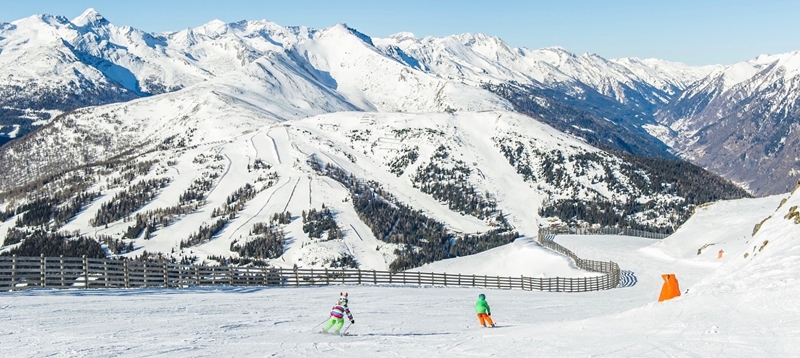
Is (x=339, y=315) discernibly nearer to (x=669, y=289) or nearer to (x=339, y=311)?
(x=339, y=311)

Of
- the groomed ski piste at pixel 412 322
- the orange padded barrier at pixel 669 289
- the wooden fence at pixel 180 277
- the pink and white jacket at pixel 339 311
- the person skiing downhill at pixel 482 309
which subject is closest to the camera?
the groomed ski piste at pixel 412 322

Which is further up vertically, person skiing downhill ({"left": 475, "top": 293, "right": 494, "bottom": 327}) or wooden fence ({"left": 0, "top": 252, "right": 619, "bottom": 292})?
wooden fence ({"left": 0, "top": 252, "right": 619, "bottom": 292})

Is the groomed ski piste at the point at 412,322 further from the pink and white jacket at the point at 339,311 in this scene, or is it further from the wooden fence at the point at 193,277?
the wooden fence at the point at 193,277

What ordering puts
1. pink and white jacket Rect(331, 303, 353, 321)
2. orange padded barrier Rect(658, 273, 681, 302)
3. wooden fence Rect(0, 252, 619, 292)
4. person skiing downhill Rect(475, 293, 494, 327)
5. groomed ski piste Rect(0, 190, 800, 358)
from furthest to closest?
wooden fence Rect(0, 252, 619, 292), orange padded barrier Rect(658, 273, 681, 302), person skiing downhill Rect(475, 293, 494, 327), pink and white jacket Rect(331, 303, 353, 321), groomed ski piste Rect(0, 190, 800, 358)

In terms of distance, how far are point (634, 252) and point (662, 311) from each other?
72.2 m

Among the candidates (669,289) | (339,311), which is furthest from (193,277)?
(669,289)

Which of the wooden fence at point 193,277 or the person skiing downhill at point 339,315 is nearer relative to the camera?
the person skiing downhill at point 339,315

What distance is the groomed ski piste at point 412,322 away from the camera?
19.7m

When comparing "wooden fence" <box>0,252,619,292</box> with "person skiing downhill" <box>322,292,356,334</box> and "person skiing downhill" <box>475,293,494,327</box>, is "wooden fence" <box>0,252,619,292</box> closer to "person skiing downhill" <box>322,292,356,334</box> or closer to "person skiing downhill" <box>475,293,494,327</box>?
"person skiing downhill" <box>322,292,356,334</box>

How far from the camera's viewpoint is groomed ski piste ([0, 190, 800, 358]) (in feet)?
64.7

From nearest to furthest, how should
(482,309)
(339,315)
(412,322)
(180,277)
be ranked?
(339,315) → (482,309) → (412,322) → (180,277)

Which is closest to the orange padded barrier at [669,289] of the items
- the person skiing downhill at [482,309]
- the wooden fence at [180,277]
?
the person skiing downhill at [482,309]

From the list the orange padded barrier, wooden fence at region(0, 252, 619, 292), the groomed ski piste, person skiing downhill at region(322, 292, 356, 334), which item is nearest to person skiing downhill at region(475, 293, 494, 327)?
the groomed ski piste

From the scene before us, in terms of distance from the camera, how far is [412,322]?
30109 millimetres
